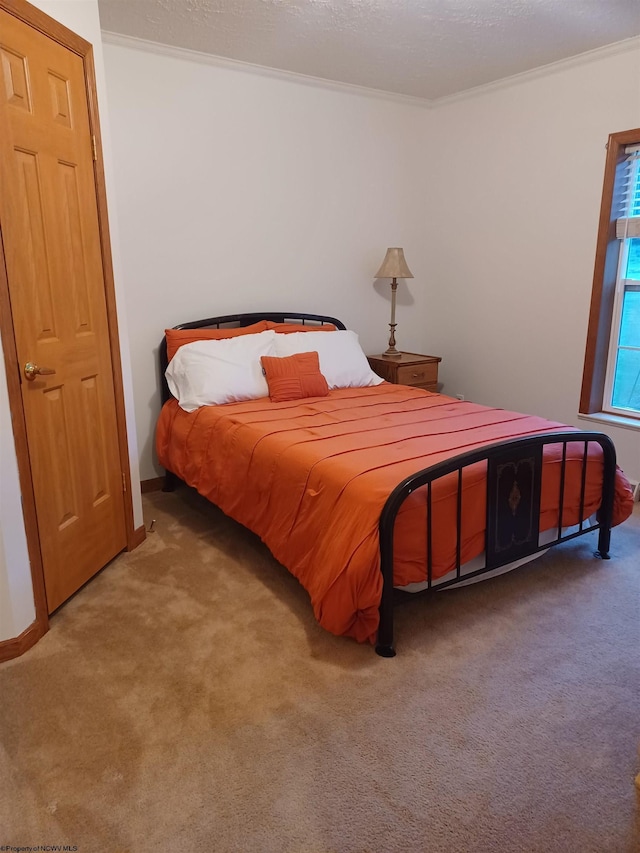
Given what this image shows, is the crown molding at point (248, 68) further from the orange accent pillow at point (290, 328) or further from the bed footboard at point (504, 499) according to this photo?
the bed footboard at point (504, 499)

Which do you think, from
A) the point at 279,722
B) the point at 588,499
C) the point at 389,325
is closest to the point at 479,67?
the point at 389,325

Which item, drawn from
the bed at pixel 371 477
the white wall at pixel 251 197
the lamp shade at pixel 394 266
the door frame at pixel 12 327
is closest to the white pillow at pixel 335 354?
the bed at pixel 371 477

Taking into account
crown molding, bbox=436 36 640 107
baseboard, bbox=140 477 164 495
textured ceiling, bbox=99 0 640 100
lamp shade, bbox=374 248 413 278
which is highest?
textured ceiling, bbox=99 0 640 100

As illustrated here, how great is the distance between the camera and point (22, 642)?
2.21 m

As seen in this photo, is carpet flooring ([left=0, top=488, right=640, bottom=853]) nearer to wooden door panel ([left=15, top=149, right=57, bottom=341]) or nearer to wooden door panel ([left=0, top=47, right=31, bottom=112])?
wooden door panel ([left=15, top=149, right=57, bottom=341])

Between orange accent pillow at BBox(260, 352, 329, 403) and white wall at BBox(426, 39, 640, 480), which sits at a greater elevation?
white wall at BBox(426, 39, 640, 480)

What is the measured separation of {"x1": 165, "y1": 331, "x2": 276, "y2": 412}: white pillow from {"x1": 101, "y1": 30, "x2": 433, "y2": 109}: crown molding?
1611 millimetres

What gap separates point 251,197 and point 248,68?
2.40 feet

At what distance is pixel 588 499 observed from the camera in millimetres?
2771

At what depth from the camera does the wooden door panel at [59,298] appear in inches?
84.8

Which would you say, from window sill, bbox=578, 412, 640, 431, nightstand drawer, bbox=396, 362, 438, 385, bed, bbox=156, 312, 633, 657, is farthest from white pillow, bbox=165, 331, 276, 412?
window sill, bbox=578, 412, 640, 431

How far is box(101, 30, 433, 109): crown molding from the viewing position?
3.29m

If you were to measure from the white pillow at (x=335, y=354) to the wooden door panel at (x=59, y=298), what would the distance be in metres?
1.23

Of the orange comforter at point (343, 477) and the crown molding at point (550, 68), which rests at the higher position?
the crown molding at point (550, 68)
